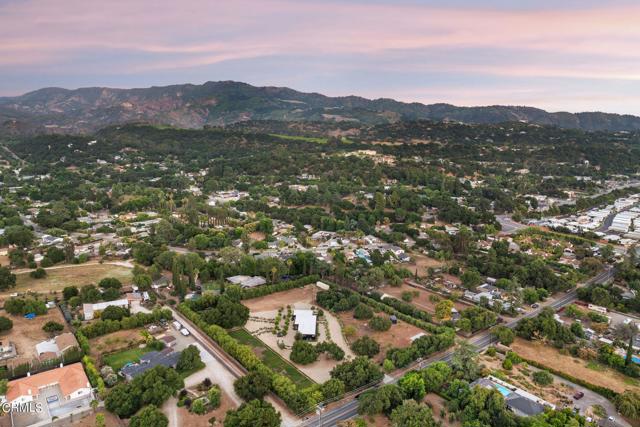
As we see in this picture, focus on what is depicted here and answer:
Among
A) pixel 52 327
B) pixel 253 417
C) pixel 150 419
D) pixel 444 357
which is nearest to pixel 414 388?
pixel 444 357

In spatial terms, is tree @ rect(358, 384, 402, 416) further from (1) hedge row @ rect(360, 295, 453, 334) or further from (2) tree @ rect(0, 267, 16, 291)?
(2) tree @ rect(0, 267, 16, 291)

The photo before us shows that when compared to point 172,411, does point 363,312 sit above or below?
above

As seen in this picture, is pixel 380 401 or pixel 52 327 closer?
pixel 380 401

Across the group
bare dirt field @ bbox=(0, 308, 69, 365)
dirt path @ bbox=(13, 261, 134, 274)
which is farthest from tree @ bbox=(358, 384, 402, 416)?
dirt path @ bbox=(13, 261, 134, 274)

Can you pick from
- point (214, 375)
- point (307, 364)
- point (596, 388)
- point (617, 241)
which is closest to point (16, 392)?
point (214, 375)

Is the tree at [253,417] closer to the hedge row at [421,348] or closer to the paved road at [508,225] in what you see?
the hedge row at [421,348]

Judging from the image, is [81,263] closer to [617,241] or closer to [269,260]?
[269,260]

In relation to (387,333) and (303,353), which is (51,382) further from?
(387,333)
